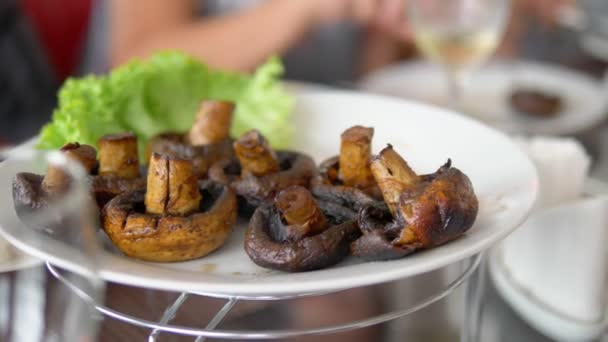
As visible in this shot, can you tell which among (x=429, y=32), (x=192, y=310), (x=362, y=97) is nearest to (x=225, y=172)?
(x=192, y=310)

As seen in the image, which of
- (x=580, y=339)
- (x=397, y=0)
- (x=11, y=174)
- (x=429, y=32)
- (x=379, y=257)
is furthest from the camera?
(x=397, y=0)

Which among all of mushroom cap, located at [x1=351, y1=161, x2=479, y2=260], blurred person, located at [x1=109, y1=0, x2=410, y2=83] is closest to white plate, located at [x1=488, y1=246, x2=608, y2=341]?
mushroom cap, located at [x1=351, y1=161, x2=479, y2=260]

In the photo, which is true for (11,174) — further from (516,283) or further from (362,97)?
(516,283)

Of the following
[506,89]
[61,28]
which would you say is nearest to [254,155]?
[506,89]

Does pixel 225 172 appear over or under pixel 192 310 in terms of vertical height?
over

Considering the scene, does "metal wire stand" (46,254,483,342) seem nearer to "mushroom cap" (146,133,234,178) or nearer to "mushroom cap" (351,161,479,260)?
"mushroom cap" (351,161,479,260)

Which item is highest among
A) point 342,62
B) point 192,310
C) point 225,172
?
point 225,172
